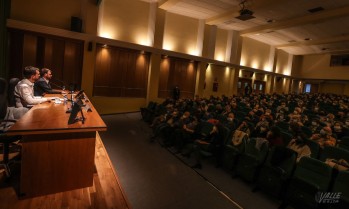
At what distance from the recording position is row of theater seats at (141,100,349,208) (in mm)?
2818

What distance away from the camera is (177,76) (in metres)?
11.8

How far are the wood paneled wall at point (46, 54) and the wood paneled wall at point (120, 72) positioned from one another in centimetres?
86

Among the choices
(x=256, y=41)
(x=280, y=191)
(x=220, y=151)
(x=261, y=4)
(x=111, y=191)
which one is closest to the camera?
(x=111, y=191)

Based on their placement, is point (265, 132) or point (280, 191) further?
point (265, 132)

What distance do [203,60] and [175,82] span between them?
2.03 meters

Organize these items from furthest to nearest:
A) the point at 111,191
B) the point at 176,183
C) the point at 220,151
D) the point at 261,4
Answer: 1. the point at 261,4
2. the point at 220,151
3. the point at 176,183
4. the point at 111,191

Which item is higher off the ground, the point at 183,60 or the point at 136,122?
the point at 183,60

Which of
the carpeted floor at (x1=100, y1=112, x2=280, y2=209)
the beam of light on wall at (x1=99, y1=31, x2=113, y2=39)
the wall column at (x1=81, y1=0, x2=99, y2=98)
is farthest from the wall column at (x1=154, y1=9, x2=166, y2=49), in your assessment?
the carpeted floor at (x1=100, y1=112, x2=280, y2=209)

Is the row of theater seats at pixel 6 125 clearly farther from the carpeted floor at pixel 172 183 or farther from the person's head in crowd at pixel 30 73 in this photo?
the carpeted floor at pixel 172 183

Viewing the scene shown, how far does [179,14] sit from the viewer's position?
11.8 metres

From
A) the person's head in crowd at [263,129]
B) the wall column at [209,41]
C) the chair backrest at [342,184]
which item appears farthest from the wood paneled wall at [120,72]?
the chair backrest at [342,184]

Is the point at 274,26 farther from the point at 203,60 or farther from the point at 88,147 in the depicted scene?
the point at 88,147

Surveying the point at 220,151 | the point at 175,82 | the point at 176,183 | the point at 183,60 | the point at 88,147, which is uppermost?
the point at 183,60

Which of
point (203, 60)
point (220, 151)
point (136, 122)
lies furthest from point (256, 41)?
point (220, 151)
